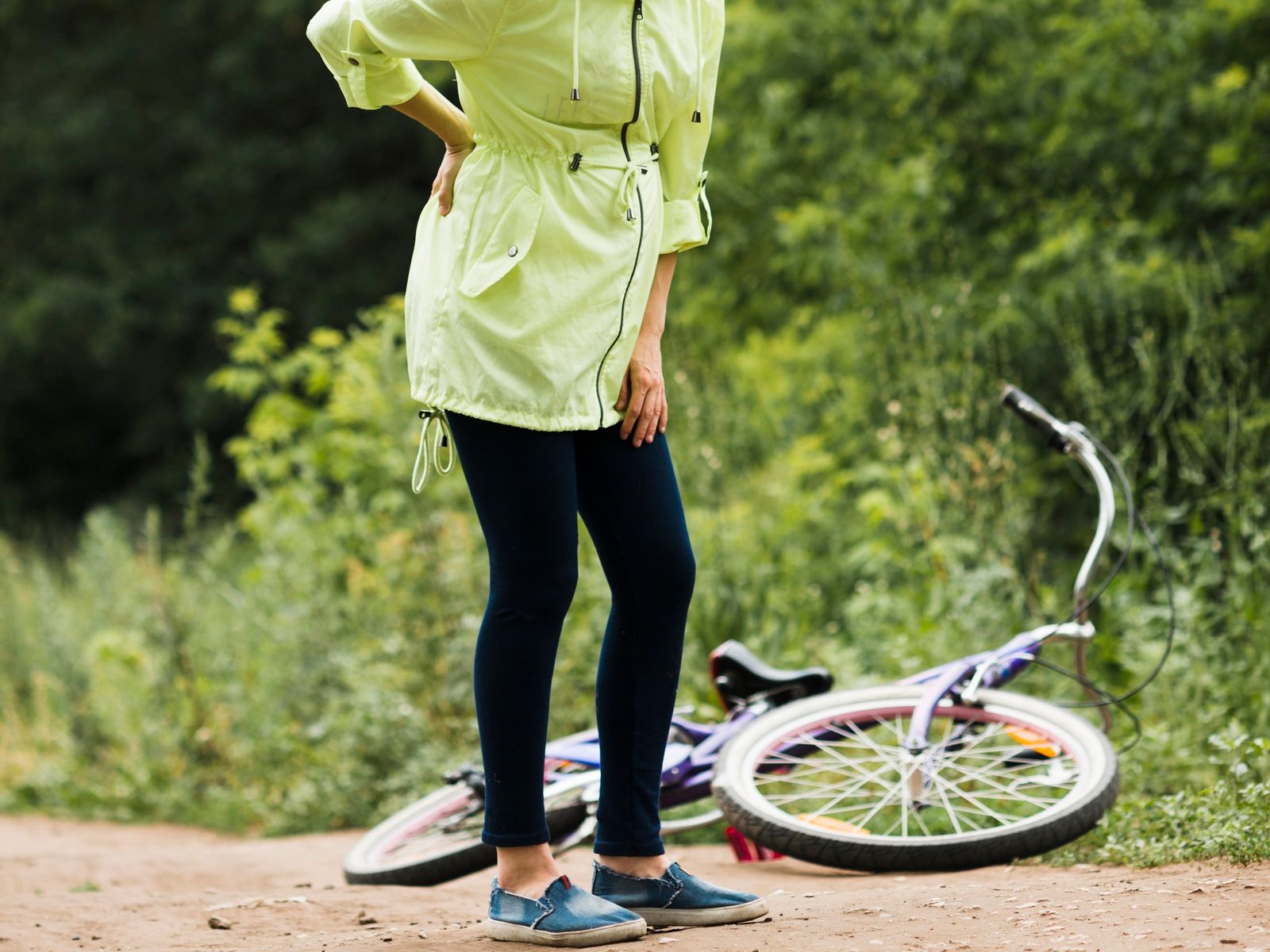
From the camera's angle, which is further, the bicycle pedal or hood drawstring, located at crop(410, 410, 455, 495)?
the bicycle pedal

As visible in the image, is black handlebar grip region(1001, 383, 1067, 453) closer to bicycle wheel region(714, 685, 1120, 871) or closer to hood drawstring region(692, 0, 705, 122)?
bicycle wheel region(714, 685, 1120, 871)

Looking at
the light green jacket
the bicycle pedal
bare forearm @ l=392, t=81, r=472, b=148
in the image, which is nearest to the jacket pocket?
the light green jacket

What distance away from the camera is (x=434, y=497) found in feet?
18.5

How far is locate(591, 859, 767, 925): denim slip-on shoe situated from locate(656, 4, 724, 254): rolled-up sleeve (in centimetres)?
117

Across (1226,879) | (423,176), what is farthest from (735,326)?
(423,176)

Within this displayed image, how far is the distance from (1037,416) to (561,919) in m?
1.95

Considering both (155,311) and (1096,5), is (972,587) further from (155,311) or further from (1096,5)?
(155,311)

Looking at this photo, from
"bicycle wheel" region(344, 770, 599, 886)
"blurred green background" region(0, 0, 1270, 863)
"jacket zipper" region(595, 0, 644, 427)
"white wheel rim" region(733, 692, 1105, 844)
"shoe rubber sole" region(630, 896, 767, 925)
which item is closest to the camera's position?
"jacket zipper" region(595, 0, 644, 427)

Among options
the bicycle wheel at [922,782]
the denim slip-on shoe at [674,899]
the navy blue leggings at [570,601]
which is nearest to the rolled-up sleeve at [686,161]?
the navy blue leggings at [570,601]

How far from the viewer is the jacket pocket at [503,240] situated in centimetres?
242

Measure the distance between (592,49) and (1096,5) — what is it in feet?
18.8

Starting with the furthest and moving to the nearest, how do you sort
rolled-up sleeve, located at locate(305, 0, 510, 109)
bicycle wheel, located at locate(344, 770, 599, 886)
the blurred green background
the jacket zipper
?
the blurred green background → bicycle wheel, located at locate(344, 770, 599, 886) → the jacket zipper → rolled-up sleeve, located at locate(305, 0, 510, 109)

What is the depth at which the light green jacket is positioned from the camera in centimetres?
240

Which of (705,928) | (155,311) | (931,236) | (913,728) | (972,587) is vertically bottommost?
(705,928)
